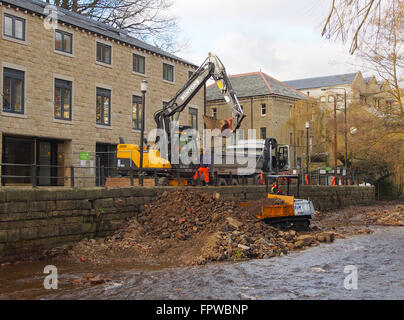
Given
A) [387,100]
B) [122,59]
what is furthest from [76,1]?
[387,100]

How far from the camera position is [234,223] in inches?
596

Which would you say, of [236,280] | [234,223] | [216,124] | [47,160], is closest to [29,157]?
[47,160]

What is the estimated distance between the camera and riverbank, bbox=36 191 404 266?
518 inches

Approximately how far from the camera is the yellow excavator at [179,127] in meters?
21.3

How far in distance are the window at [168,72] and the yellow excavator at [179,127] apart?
836 centimetres

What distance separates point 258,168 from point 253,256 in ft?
48.5

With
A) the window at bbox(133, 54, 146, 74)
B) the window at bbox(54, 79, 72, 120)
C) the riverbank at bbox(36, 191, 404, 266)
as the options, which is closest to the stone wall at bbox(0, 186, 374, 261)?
the riverbank at bbox(36, 191, 404, 266)

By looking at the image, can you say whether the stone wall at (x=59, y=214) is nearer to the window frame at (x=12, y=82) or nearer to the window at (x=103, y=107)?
the window frame at (x=12, y=82)

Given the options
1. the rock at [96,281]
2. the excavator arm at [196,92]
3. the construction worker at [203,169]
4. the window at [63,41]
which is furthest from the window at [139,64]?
the rock at [96,281]

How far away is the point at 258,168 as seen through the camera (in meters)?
28.2

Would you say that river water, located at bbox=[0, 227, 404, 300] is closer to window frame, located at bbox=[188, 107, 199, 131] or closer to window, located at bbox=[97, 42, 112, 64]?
window, located at bbox=[97, 42, 112, 64]

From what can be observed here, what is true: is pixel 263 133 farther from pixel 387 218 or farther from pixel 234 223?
pixel 234 223
